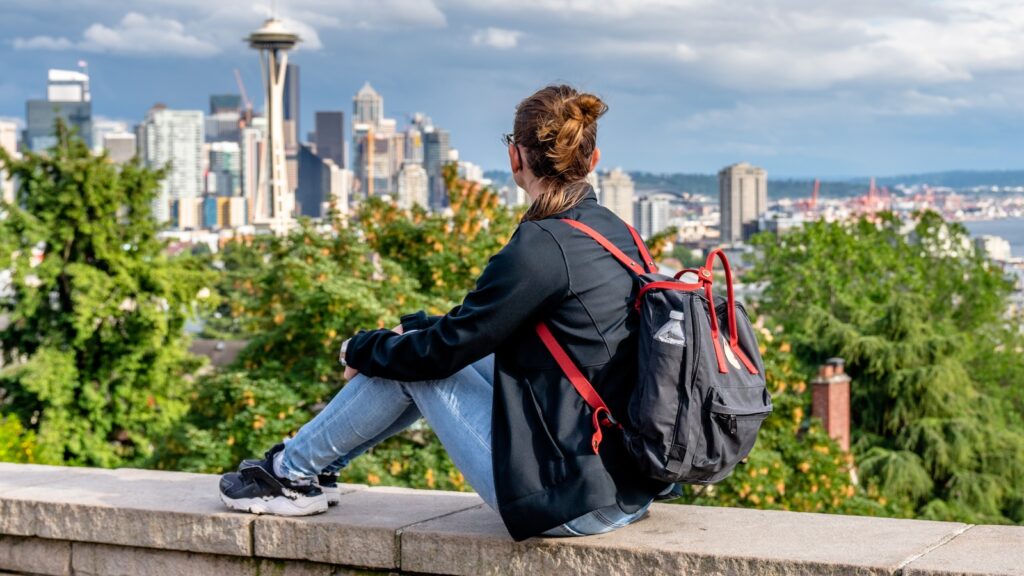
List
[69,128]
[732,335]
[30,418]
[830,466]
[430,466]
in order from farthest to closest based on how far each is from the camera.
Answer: [69,128] → [30,418] → [830,466] → [430,466] → [732,335]

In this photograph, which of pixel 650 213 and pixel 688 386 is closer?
pixel 688 386

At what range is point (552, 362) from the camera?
127 inches

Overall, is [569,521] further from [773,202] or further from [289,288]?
[773,202]

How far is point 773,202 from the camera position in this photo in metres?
185

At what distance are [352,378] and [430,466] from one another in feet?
24.7

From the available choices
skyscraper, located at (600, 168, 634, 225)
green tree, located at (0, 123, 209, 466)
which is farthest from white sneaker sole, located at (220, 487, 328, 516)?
skyscraper, located at (600, 168, 634, 225)

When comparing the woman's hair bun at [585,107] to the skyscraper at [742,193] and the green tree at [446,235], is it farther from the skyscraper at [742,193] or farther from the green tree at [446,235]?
the skyscraper at [742,193]

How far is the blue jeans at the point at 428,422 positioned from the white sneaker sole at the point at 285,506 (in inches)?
3.2

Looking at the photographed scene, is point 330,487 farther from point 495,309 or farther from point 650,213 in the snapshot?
point 650,213

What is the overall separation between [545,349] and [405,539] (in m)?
0.79

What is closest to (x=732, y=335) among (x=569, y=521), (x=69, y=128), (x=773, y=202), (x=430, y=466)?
(x=569, y=521)

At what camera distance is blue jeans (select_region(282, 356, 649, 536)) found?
3410mm

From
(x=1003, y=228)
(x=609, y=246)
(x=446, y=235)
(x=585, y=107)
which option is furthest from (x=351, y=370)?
(x=1003, y=228)

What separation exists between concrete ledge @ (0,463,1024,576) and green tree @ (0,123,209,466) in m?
19.1
